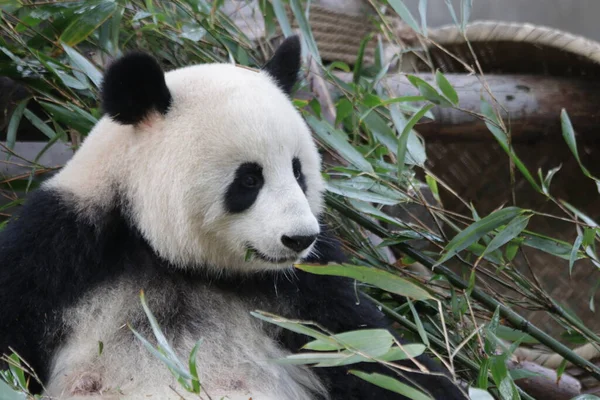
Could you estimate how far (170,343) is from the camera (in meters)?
1.91

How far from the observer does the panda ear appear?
2.20 m

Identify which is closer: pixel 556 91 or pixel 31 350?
pixel 31 350

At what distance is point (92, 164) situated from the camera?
Answer: 6.32 feet

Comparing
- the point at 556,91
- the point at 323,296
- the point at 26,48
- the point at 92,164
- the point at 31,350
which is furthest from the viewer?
the point at 556,91

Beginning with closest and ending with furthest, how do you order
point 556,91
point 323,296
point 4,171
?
→ 1. point 323,296
2. point 4,171
3. point 556,91

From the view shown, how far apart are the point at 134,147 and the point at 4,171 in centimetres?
127

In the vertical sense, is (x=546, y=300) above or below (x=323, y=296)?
below

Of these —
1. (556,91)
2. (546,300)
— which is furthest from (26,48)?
(556,91)

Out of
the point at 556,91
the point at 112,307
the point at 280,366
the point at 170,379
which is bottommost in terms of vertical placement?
the point at 556,91

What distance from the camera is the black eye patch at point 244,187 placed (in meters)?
1.85

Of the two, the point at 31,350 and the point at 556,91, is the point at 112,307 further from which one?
the point at 556,91

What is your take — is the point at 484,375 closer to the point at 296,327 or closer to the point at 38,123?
the point at 296,327

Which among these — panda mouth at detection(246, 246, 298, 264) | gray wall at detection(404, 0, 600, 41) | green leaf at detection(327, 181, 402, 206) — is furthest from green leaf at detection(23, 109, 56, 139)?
gray wall at detection(404, 0, 600, 41)

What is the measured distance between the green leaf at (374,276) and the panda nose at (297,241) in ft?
0.26
